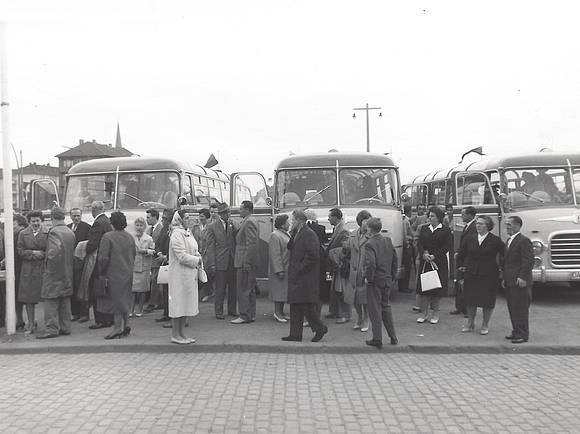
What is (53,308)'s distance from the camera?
8.12 metres

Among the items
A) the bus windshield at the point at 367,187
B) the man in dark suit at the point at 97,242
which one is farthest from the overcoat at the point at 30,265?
the bus windshield at the point at 367,187

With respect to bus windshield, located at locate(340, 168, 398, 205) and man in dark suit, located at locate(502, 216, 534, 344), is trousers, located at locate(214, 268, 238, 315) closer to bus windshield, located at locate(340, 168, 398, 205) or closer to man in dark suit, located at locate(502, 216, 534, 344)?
bus windshield, located at locate(340, 168, 398, 205)

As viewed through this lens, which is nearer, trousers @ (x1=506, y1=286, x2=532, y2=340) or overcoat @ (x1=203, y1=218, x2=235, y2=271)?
trousers @ (x1=506, y1=286, x2=532, y2=340)

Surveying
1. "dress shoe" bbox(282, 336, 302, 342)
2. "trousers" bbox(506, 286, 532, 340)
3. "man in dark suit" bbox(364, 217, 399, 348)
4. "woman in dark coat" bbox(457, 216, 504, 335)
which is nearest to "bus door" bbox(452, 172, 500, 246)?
"woman in dark coat" bbox(457, 216, 504, 335)

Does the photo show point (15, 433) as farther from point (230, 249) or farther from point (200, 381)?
point (230, 249)

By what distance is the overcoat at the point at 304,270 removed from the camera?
7.46 m

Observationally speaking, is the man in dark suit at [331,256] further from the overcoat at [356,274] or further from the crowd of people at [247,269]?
the overcoat at [356,274]

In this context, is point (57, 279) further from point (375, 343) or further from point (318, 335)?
point (375, 343)

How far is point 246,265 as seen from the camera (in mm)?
8938

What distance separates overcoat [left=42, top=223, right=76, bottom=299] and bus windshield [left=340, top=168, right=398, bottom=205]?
5.29 m

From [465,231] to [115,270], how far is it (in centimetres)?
527

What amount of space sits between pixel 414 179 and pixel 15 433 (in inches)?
646

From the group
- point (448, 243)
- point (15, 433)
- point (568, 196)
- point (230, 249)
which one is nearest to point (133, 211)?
point (230, 249)

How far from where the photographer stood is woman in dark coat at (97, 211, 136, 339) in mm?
7715
